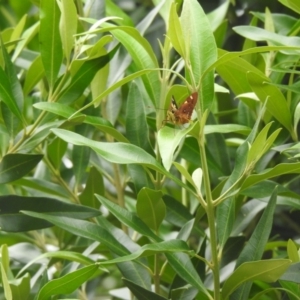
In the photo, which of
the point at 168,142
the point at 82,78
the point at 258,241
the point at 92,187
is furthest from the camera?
the point at 92,187

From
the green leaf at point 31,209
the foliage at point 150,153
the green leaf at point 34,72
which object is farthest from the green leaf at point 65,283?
the green leaf at point 34,72

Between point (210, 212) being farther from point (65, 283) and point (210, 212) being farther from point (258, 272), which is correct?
point (65, 283)

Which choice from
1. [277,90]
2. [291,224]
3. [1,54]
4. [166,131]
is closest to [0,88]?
[1,54]

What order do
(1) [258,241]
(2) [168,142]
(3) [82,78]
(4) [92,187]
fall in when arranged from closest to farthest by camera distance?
(2) [168,142], (1) [258,241], (3) [82,78], (4) [92,187]

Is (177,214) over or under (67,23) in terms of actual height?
under

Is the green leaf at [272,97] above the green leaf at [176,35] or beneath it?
beneath

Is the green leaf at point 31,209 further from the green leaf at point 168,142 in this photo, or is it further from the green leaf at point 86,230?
the green leaf at point 168,142

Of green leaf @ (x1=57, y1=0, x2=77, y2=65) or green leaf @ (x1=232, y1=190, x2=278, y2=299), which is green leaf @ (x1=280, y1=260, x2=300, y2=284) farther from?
green leaf @ (x1=57, y1=0, x2=77, y2=65)

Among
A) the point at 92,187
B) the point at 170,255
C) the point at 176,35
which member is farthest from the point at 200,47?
the point at 92,187

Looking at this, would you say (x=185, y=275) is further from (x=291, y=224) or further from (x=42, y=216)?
(x=291, y=224)
